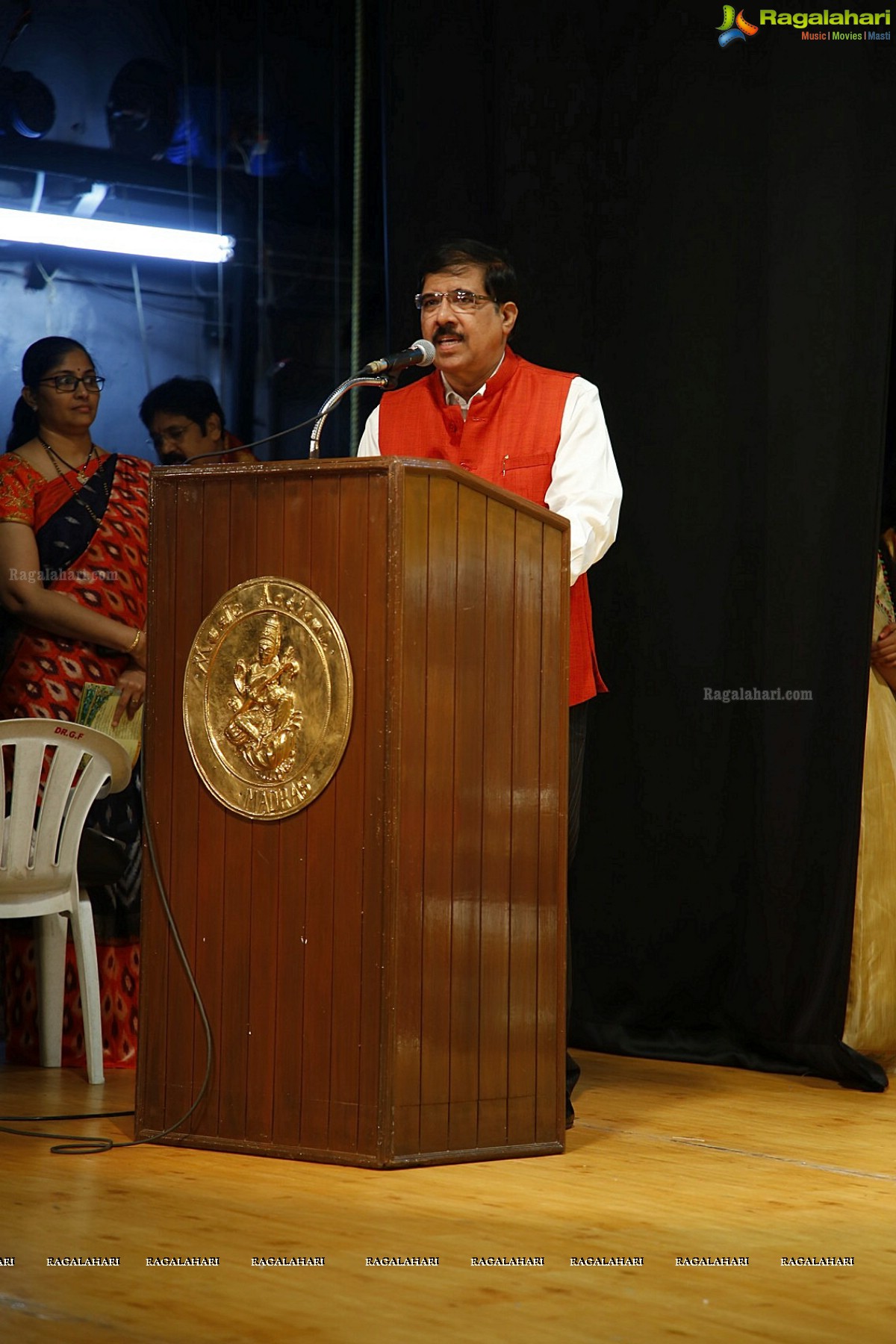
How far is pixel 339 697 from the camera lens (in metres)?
2.43

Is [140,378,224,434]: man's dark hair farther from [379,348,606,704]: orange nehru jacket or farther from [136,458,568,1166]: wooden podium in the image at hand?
[136,458,568,1166]: wooden podium

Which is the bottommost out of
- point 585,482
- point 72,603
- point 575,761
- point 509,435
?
point 575,761

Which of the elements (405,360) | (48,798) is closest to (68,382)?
(48,798)

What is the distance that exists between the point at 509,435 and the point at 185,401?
140cm

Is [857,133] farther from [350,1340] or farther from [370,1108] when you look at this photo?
[350,1340]

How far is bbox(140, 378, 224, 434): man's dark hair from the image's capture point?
13.6 ft

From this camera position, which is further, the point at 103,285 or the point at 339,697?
the point at 103,285

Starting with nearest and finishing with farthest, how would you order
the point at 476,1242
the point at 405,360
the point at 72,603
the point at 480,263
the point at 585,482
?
1. the point at 476,1242
2. the point at 405,360
3. the point at 585,482
4. the point at 480,263
5. the point at 72,603

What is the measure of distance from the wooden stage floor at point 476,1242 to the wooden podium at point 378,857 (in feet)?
0.35

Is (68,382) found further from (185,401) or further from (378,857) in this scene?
(378,857)

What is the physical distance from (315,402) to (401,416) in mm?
1188

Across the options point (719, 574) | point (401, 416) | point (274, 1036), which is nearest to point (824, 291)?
point (719, 574)

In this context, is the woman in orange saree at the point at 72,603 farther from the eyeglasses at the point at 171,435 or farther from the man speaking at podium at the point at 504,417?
A: the man speaking at podium at the point at 504,417

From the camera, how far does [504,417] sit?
10.1 ft
